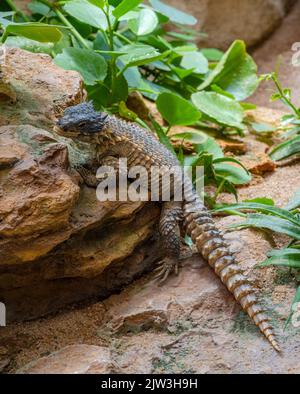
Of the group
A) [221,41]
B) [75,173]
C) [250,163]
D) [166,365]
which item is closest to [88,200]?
[75,173]

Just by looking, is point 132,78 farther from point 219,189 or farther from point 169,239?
point 169,239

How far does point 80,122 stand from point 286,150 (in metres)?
2.19

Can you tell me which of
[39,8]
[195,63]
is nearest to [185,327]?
[195,63]

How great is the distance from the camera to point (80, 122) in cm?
323

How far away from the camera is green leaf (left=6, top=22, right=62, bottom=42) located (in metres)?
3.11

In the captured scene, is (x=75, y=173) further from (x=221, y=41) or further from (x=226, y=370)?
(x=221, y=41)

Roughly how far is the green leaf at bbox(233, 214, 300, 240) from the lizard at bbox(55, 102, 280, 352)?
0.21 metres

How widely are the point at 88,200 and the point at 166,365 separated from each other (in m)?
0.94

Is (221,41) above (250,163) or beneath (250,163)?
above

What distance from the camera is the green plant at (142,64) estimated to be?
3996 millimetres

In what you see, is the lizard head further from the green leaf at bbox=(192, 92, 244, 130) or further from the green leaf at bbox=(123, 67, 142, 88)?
the green leaf at bbox=(192, 92, 244, 130)

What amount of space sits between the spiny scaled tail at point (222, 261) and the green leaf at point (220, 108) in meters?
1.49

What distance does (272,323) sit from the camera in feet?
9.81

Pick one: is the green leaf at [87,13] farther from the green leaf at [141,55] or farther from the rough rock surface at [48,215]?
the rough rock surface at [48,215]
